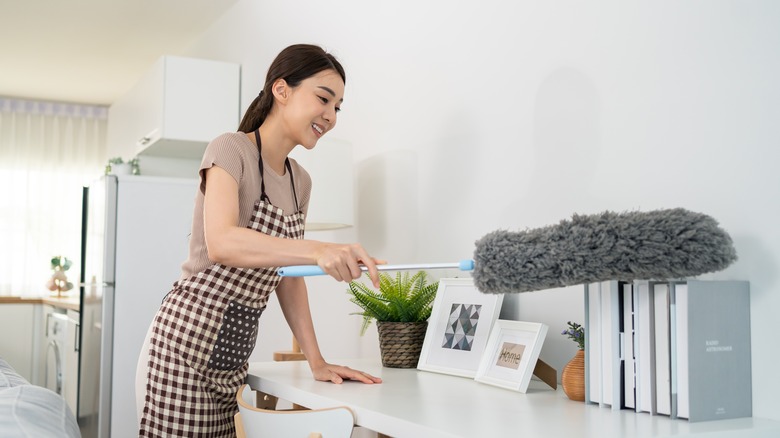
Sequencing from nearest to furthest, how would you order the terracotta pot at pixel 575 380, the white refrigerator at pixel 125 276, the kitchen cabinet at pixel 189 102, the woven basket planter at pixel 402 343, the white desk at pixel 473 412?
the white desk at pixel 473 412 → the terracotta pot at pixel 575 380 → the woven basket planter at pixel 402 343 → the white refrigerator at pixel 125 276 → the kitchen cabinet at pixel 189 102

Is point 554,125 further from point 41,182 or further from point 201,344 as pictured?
point 41,182

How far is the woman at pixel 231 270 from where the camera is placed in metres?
1.57

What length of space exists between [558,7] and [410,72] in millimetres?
690

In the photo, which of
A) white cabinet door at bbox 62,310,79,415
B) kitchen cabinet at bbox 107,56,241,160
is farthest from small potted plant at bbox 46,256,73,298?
kitchen cabinet at bbox 107,56,241,160

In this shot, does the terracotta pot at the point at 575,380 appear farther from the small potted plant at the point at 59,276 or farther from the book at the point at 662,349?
the small potted plant at the point at 59,276

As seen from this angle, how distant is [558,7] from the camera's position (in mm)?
1755

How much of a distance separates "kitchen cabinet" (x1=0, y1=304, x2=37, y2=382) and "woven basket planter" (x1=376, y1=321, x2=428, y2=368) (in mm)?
4691

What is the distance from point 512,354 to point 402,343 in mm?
416

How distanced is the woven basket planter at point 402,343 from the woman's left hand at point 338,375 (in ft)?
0.87

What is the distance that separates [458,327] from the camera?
1.81m

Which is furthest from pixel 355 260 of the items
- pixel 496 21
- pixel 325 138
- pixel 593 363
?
pixel 325 138

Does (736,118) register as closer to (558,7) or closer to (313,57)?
(558,7)

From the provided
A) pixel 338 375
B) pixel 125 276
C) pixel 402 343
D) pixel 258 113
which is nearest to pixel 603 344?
pixel 338 375

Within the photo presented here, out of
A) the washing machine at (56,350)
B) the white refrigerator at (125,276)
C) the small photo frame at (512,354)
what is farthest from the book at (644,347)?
the washing machine at (56,350)
